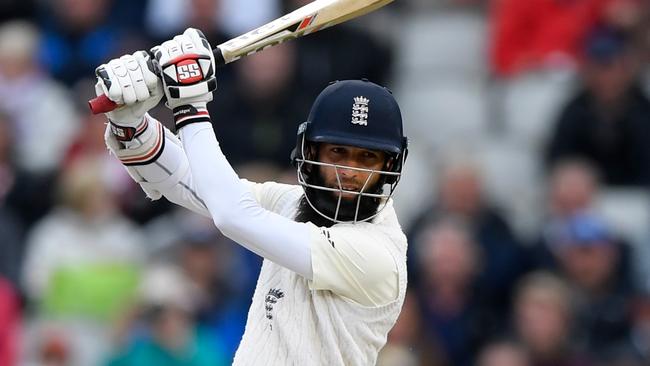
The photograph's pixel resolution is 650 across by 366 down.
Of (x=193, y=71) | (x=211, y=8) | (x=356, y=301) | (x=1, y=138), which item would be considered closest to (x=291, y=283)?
(x=356, y=301)

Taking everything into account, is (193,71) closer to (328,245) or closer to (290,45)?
(328,245)

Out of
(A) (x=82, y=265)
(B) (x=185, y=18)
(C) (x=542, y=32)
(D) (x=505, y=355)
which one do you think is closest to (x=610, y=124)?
(C) (x=542, y=32)

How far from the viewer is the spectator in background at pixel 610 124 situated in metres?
9.28

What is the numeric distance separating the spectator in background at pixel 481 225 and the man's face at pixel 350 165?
12.6 feet

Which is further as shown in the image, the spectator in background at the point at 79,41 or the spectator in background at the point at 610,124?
the spectator in background at the point at 79,41

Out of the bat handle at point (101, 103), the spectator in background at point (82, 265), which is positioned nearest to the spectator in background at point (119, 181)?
the spectator in background at point (82, 265)

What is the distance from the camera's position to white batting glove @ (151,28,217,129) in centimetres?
475

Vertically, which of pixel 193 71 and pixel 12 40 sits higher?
pixel 193 71

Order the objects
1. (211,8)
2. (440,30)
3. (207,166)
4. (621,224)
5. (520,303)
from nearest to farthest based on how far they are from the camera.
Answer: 1. (207,166)
2. (520,303)
3. (621,224)
4. (211,8)
5. (440,30)

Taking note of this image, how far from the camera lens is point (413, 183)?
957 centimetres

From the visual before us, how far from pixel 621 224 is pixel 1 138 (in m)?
3.74

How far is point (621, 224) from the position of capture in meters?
9.10

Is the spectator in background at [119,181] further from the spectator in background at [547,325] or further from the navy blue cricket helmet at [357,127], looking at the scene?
the navy blue cricket helmet at [357,127]

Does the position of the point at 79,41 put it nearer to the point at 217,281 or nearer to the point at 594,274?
the point at 217,281
